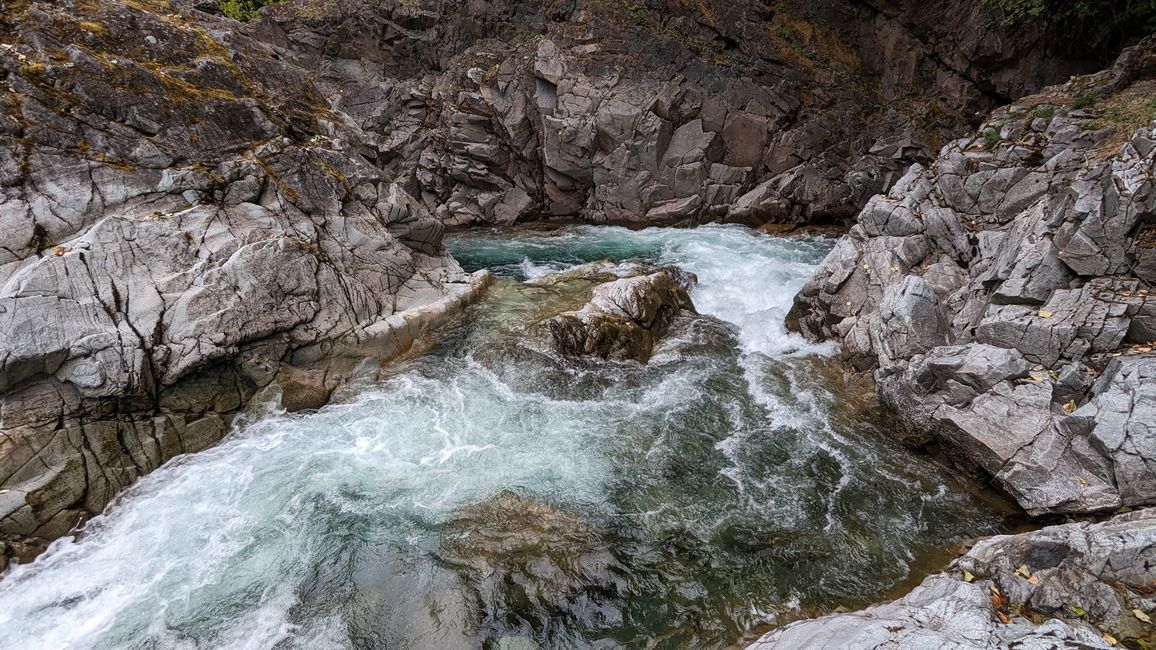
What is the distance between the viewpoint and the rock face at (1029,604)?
5.30 metres

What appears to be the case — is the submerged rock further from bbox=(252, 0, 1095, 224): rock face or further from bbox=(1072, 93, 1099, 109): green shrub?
bbox=(252, 0, 1095, 224): rock face

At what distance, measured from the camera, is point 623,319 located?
12977 mm

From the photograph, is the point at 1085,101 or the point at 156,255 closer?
the point at 156,255

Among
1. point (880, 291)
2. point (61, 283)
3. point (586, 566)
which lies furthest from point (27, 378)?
point (880, 291)

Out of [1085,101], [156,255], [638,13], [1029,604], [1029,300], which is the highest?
[638,13]

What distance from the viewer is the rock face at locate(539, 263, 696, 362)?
12.3 metres

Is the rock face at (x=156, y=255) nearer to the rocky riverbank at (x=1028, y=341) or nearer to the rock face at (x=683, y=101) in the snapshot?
the rocky riverbank at (x=1028, y=341)

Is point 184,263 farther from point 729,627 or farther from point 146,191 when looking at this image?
point 729,627


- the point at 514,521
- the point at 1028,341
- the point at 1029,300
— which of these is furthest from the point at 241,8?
the point at 1028,341

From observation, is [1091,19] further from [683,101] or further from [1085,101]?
[683,101]

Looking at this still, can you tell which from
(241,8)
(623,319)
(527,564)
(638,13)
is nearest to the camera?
(527,564)

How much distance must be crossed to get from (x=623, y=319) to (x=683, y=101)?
16.4 meters

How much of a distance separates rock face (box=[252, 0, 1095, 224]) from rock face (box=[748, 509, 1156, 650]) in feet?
66.8

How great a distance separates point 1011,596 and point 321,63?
35513 mm
